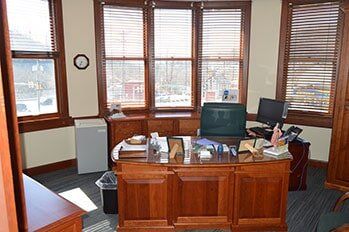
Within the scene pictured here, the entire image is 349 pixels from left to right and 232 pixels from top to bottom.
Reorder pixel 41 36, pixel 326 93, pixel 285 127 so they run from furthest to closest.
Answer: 1. pixel 285 127
2. pixel 326 93
3. pixel 41 36

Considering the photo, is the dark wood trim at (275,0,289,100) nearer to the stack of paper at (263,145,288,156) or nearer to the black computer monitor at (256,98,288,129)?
the black computer monitor at (256,98,288,129)

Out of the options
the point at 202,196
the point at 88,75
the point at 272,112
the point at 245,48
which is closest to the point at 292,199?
the point at 272,112

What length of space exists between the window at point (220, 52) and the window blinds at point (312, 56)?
79 cm

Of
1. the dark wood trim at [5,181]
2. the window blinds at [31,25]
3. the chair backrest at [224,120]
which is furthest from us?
the window blinds at [31,25]

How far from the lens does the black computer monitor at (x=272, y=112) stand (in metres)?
3.92

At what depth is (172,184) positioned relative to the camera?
2627 millimetres

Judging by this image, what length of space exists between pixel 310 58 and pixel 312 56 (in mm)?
39

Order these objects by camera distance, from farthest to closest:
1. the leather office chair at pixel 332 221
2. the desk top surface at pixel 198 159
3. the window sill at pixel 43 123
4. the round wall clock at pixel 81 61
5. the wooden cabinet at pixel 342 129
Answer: the round wall clock at pixel 81 61 → the window sill at pixel 43 123 → the wooden cabinet at pixel 342 129 → the desk top surface at pixel 198 159 → the leather office chair at pixel 332 221

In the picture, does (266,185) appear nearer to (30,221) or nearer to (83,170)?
(30,221)

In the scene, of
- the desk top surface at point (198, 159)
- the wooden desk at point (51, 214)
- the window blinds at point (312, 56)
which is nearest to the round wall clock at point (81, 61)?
the desk top surface at point (198, 159)

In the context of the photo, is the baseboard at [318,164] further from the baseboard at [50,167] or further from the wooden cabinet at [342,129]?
the baseboard at [50,167]

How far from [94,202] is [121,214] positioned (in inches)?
35.1

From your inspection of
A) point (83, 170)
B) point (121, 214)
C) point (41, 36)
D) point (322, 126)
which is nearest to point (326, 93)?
point (322, 126)

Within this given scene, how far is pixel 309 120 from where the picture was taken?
454 centimetres
